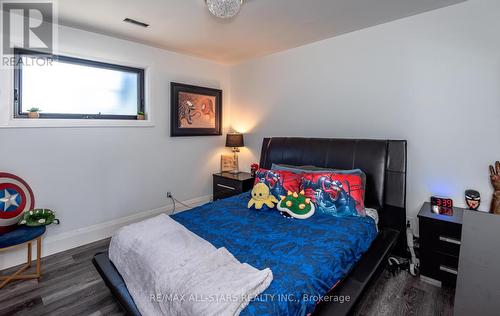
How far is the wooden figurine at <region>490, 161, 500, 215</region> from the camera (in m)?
1.98

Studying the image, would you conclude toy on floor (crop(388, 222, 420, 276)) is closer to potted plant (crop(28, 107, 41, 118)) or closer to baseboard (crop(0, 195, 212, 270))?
baseboard (crop(0, 195, 212, 270))

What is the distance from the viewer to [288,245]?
1.64 metres

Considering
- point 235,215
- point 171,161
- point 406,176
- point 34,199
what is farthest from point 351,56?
point 34,199

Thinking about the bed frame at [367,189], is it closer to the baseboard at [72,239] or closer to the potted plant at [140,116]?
the baseboard at [72,239]

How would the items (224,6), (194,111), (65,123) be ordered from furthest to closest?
(194,111), (65,123), (224,6)

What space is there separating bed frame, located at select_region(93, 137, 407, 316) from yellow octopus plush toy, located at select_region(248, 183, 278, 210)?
80cm

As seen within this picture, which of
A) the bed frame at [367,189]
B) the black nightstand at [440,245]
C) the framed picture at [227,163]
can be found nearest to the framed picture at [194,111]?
the framed picture at [227,163]

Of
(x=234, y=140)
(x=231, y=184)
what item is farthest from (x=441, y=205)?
(x=234, y=140)

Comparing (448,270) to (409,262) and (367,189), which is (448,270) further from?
(367,189)

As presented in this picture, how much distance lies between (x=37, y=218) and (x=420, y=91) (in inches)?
155

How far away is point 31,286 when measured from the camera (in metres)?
2.10

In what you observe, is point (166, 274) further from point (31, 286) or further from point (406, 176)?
point (406, 176)

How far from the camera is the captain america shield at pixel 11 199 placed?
217 centimetres

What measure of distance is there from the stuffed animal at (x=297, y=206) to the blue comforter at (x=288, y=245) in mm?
67
